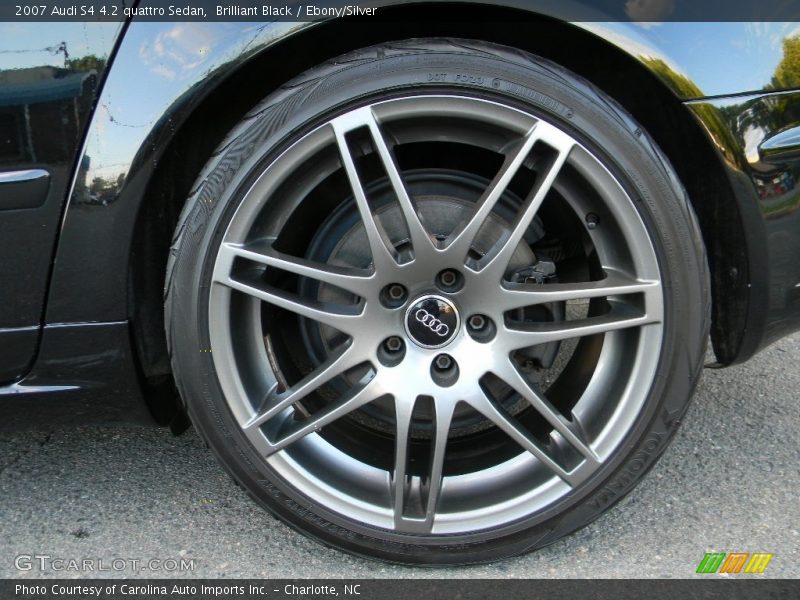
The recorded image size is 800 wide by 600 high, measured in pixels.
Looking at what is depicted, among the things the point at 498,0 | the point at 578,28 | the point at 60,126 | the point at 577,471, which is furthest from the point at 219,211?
the point at 577,471

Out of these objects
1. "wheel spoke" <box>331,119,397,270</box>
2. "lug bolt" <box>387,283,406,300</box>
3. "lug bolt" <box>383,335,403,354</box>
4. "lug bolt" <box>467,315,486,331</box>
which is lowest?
"lug bolt" <box>383,335,403,354</box>

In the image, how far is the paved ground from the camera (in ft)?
5.96

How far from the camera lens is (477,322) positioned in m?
1.69

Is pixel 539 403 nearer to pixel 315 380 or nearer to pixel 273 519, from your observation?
pixel 315 380

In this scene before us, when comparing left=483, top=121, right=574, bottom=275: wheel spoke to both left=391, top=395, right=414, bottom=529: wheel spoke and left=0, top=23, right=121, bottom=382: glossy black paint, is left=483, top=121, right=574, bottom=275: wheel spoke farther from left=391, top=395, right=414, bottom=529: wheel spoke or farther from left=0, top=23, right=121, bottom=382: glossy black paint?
left=0, top=23, right=121, bottom=382: glossy black paint

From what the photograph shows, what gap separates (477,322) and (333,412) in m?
0.36

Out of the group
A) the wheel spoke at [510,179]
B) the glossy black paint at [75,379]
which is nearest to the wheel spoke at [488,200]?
the wheel spoke at [510,179]

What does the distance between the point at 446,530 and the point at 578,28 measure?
1.06 metres
